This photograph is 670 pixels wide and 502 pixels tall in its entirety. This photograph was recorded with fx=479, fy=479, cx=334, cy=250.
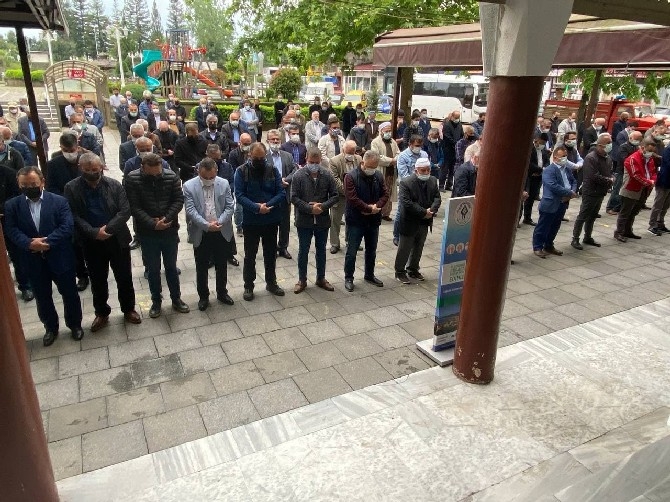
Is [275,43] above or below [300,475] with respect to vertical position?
above

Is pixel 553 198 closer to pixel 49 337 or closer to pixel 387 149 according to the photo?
pixel 387 149

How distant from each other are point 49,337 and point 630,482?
17.4 ft

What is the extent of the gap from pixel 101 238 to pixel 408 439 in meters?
3.56

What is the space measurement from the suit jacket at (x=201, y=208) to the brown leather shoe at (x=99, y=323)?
127 cm

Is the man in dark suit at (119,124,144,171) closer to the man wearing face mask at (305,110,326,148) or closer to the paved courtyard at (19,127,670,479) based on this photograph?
the paved courtyard at (19,127,670,479)

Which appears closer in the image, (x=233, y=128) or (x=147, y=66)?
(x=233, y=128)

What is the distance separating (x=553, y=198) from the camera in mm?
7680

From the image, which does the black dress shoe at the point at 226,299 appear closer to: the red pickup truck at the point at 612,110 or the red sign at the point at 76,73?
the red pickup truck at the point at 612,110

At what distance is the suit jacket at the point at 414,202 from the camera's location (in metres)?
6.28

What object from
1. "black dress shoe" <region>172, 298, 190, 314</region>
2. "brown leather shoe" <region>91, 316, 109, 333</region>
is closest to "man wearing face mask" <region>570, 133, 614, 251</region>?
"black dress shoe" <region>172, 298, 190, 314</region>

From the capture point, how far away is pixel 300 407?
409 centimetres

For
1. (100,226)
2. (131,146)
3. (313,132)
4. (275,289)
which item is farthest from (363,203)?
(313,132)

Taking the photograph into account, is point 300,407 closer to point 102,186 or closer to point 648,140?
point 102,186

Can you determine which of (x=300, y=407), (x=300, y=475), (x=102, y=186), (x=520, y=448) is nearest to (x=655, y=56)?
(x=520, y=448)
